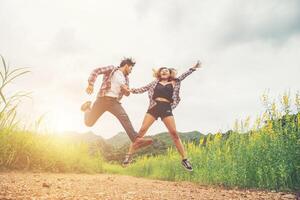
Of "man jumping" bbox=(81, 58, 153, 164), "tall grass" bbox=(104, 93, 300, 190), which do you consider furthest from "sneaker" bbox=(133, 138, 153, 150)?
"tall grass" bbox=(104, 93, 300, 190)

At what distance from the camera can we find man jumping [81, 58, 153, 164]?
6.94m

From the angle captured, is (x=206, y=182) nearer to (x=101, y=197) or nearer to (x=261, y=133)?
(x=261, y=133)

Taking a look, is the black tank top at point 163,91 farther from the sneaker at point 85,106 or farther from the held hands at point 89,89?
the sneaker at point 85,106

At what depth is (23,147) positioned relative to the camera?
9.34m

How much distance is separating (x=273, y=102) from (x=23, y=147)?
606cm

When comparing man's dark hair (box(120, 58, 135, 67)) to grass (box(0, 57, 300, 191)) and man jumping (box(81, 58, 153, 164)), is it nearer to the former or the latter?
man jumping (box(81, 58, 153, 164))

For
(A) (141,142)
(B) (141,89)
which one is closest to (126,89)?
(B) (141,89)

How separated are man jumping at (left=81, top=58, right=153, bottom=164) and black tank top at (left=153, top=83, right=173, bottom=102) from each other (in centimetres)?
55

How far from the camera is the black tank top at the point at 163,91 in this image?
673 centimetres

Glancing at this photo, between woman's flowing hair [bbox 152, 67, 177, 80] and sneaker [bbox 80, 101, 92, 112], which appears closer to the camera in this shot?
woman's flowing hair [bbox 152, 67, 177, 80]

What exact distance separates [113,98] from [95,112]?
1.41 ft

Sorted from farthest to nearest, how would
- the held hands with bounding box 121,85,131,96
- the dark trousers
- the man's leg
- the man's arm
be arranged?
the dark trousers, the man's leg, the man's arm, the held hands with bounding box 121,85,131,96

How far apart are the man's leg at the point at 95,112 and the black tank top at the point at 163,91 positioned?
3.64ft

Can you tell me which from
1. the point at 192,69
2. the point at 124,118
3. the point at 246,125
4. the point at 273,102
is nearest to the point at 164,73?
the point at 192,69
